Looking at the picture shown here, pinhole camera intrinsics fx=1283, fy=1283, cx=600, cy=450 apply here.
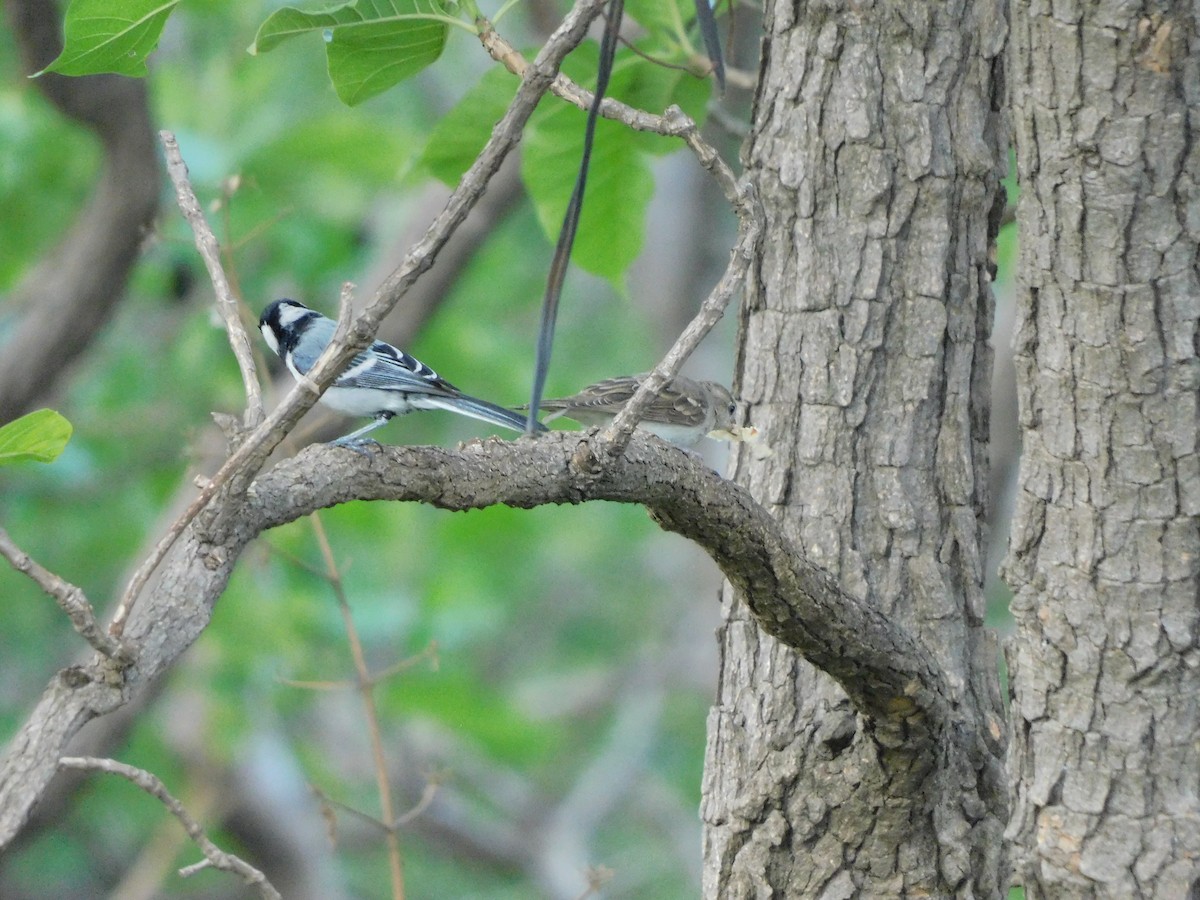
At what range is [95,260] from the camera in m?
5.23

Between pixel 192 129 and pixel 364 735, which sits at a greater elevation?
pixel 192 129

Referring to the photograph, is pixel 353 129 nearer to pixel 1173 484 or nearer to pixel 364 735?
pixel 1173 484

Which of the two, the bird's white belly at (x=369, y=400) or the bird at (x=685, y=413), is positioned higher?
the bird at (x=685, y=413)

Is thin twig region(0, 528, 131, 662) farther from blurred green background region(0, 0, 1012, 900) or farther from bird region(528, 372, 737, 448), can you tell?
bird region(528, 372, 737, 448)

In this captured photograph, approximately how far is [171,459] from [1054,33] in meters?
5.43

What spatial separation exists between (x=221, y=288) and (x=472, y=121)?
5.86 ft

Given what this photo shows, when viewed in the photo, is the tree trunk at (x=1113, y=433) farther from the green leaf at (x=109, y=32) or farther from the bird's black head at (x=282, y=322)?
the bird's black head at (x=282, y=322)

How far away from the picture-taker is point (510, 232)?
10.3 meters

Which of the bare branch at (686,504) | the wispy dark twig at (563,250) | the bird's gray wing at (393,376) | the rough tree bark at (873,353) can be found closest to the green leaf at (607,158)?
the bird's gray wing at (393,376)

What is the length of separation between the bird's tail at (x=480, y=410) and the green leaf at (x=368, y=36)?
89 cm

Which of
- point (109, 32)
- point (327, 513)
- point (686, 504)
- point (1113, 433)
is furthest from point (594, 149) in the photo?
point (327, 513)

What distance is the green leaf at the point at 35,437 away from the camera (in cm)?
168

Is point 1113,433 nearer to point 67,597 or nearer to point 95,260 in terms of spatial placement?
point 67,597

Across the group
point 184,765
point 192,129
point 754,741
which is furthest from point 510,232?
point 754,741
